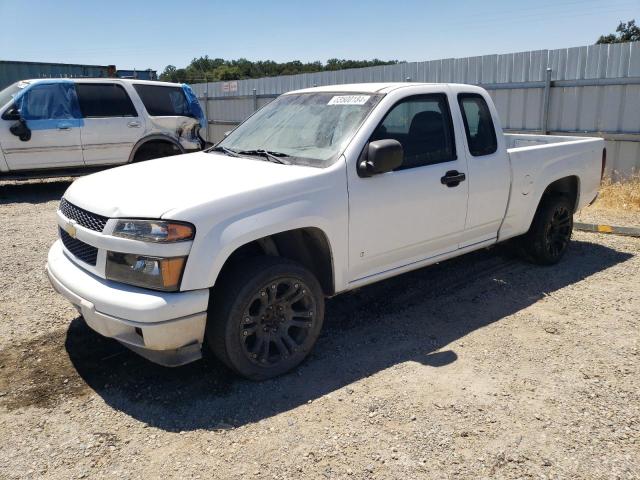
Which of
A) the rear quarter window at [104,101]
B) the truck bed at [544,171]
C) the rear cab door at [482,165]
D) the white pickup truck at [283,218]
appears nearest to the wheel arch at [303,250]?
the white pickup truck at [283,218]

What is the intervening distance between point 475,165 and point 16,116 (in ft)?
27.1

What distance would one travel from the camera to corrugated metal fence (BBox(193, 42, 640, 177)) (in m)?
9.45

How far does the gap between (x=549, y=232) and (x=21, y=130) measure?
336 inches

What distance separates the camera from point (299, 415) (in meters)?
3.32

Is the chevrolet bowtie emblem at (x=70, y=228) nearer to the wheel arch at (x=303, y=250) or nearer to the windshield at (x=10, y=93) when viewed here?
the wheel arch at (x=303, y=250)

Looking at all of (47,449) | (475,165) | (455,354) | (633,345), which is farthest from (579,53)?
(47,449)

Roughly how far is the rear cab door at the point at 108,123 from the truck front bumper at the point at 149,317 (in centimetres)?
760

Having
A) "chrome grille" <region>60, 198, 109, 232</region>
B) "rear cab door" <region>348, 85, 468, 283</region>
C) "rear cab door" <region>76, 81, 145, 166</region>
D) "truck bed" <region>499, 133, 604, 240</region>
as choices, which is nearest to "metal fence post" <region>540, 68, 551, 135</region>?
"truck bed" <region>499, 133, 604, 240</region>

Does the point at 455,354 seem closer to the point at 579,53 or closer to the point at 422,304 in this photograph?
the point at 422,304

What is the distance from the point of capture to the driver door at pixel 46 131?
9.71 metres

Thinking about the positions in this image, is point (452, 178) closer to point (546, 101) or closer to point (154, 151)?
point (546, 101)

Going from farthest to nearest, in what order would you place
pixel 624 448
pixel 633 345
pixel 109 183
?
1. pixel 633 345
2. pixel 109 183
3. pixel 624 448

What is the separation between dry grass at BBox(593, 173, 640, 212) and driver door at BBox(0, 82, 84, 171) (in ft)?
29.7

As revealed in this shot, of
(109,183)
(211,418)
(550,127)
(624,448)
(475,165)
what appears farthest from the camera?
(550,127)
